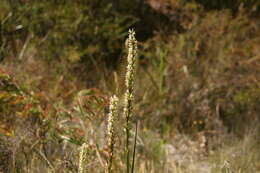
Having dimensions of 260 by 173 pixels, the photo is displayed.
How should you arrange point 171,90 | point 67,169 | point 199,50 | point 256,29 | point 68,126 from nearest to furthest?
point 67,169
point 68,126
point 171,90
point 199,50
point 256,29

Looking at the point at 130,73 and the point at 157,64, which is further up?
the point at 157,64

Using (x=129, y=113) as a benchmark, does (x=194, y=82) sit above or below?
above

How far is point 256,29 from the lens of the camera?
6148 millimetres

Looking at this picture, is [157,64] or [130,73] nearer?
[130,73]

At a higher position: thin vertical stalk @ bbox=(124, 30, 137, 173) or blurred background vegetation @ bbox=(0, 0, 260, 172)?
blurred background vegetation @ bbox=(0, 0, 260, 172)

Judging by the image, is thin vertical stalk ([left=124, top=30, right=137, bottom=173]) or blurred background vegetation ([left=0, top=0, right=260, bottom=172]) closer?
thin vertical stalk ([left=124, top=30, right=137, bottom=173])

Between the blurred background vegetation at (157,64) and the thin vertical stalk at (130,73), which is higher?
the blurred background vegetation at (157,64)

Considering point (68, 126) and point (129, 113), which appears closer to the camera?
point (129, 113)

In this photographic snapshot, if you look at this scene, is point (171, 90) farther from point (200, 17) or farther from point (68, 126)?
point (68, 126)

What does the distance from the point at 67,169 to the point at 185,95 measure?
2.99m

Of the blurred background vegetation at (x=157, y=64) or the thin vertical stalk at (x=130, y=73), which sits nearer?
the thin vertical stalk at (x=130, y=73)

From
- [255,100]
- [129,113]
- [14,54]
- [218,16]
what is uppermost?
[218,16]

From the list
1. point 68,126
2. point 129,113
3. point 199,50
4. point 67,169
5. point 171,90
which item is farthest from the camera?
point 199,50

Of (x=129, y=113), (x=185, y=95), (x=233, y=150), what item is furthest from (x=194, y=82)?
(x=129, y=113)
